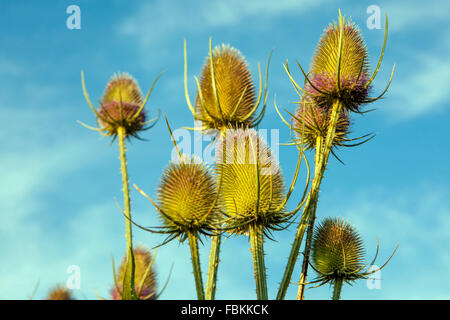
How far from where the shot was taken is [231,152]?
28.9ft

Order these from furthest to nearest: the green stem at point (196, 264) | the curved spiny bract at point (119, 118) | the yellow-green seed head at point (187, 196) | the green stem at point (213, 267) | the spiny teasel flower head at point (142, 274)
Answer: the curved spiny bract at point (119, 118) < the spiny teasel flower head at point (142, 274) < the green stem at point (213, 267) < the yellow-green seed head at point (187, 196) < the green stem at point (196, 264)

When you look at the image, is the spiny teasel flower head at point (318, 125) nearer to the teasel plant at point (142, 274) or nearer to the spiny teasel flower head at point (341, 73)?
the spiny teasel flower head at point (341, 73)

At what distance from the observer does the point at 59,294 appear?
1117 cm

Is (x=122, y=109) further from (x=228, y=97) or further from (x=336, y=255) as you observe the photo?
(x=336, y=255)

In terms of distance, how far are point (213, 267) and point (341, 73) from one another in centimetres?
409

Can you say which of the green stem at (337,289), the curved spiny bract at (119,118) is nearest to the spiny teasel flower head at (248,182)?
the green stem at (337,289)

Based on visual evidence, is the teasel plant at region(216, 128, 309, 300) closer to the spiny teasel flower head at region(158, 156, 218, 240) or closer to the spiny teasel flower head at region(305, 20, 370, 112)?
the spiny teasel flower head at region(158, 156, 218, 240)

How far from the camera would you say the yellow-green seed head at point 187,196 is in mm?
7445

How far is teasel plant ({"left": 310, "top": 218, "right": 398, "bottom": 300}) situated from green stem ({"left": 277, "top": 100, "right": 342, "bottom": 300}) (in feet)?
3.92

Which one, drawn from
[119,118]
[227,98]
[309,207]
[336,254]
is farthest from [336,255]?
[119,118]

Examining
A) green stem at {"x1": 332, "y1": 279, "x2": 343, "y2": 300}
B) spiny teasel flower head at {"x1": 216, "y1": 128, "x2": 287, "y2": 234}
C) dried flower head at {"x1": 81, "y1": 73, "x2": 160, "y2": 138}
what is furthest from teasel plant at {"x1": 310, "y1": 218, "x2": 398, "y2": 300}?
dried flower head at {"x1": 81, "y1": 73, "x2": 160, "y2": 138}

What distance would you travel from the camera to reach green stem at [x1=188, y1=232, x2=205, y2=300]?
7062 millimetres

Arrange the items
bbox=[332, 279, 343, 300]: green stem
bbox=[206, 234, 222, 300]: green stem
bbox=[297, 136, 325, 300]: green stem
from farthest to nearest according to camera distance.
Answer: bbox=[332, 279, 343, 300]: green stem, bbox=[297, 136, 325, 300]: green stem, bbox=[206, 234, 222, 300]: green stem
